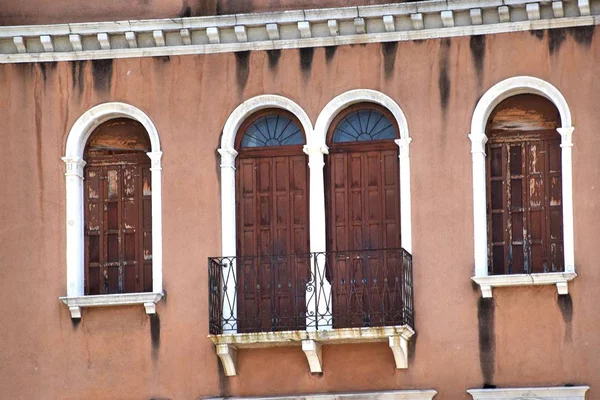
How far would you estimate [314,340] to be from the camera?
27.9 m

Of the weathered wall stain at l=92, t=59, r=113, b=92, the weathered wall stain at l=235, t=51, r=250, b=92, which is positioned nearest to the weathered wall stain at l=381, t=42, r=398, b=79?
the weathered wall stain at l=235, t=51, r=250, b=92

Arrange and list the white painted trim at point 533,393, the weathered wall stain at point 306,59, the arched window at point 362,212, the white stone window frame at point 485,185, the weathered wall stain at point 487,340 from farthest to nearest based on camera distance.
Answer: the weathered wall stain at point 306,59, the arched window at point 362,212, the weathered wall stain at point 487,340, the white stone window frame at point 485,185, the white painted trim at point 533,393

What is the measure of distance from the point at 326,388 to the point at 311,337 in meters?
0.80

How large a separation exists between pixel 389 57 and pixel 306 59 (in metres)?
1.08

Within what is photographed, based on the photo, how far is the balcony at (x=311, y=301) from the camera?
91.7 feet

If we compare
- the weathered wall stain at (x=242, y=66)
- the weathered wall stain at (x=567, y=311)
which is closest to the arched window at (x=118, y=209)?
the weathered wall stain at (x=242, y=66)

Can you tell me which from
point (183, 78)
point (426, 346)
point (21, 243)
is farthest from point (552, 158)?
point (21, 243)

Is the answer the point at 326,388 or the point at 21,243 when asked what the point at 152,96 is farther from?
the point at 326,388

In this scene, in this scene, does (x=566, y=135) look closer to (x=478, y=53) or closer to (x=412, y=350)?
(x=478, y=53)

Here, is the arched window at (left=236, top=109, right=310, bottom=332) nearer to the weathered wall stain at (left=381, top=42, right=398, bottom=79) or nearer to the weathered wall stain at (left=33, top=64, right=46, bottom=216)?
the weathered wall stain at (left=381, top=42, right=398, bottom=79)

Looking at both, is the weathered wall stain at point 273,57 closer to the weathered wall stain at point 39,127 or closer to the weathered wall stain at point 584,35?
the weathered wall stain at point 39,127

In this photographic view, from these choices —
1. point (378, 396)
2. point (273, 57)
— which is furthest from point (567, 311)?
point (273, 57)

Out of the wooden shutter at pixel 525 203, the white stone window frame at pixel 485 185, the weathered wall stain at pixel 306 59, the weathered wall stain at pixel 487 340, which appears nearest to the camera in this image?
the white stone window frame at pixel 485 185

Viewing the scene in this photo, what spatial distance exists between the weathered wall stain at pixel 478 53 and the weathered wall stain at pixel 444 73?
12.0 inches
